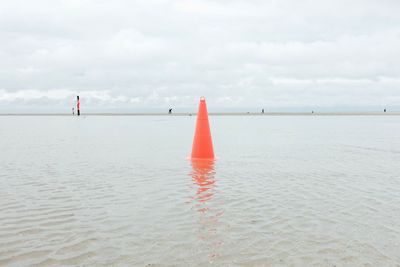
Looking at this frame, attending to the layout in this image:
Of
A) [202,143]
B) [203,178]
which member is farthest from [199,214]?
[202,143]

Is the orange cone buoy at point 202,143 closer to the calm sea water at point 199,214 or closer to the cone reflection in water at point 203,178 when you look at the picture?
the cone reflection in water at point 203,178

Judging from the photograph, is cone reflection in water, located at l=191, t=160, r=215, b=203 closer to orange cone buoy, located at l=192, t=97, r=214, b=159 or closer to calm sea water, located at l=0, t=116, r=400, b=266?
calm sea water, located at l=0, t=116, r=400, b=266

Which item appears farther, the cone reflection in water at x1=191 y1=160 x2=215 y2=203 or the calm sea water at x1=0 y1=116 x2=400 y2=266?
the cone reflection in water at x1=191 y1=160 x2=215 y2=203

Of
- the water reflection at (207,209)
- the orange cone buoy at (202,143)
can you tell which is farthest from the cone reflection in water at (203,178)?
the orange cone buoy at (202,143)

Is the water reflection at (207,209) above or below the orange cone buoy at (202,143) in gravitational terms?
below

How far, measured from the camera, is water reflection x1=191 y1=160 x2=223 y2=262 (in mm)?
4586

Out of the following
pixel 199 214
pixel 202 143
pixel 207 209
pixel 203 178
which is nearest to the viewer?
pixel 199 214

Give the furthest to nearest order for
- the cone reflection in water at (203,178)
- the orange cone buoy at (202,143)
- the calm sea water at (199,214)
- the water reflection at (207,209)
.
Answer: the orange cone buoy at (202,143) → the cone reflection in water at (203,178) → the water reflection at (207,209) → the calm sea water at (199,214)

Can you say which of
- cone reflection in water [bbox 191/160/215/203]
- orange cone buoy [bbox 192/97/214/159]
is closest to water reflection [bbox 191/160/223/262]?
cone reflection in water [bbox 191/160/215/203]

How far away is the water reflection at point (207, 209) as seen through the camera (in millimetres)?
4586

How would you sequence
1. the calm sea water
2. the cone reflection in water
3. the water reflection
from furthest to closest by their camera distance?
the cone reflection in water < the water reflection < the calm sea water

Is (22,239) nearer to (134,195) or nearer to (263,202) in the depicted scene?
(134,195)

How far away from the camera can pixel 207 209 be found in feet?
20.2

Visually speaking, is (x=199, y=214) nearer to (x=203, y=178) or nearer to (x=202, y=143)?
(x=203, y=178)
